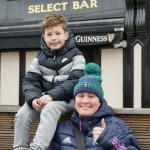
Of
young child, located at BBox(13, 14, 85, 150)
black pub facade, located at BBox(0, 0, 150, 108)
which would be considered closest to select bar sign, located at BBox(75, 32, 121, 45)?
black pub facade, located at BBox(0, 0, 150, 108)

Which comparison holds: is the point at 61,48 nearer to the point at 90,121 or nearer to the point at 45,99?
the point at 45,99

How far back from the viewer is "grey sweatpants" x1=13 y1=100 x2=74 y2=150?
269 centimetres

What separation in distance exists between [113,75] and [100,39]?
86 centimetres

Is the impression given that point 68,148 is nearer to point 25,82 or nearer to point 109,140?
point 109,140

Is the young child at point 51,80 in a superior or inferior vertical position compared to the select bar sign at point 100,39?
inferior

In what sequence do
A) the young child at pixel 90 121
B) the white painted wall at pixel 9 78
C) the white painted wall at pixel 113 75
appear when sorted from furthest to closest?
the white painted wall at pixel 9 78 < the white painted wall at pixel 113 75 < the young child at pixel 90 121

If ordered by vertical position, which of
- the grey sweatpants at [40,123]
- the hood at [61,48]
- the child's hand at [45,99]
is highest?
the hood at [61,48]

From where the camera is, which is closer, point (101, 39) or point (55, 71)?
point (55, 71)

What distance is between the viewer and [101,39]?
7.55 m

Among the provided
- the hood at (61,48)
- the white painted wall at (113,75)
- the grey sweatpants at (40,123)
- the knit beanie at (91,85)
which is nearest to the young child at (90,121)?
the knit beanie at (91,85)

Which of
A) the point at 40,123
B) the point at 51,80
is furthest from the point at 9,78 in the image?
the point at 40,123

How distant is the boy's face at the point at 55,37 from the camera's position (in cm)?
315

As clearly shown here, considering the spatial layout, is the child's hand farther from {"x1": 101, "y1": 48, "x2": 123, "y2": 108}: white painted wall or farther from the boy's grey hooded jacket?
{"x1": 101, "y1": 48, "x2": 123, "y2": 108}: white painted wall

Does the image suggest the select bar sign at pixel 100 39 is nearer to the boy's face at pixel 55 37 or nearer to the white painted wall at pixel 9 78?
the white painted wall at pixel 9 78
